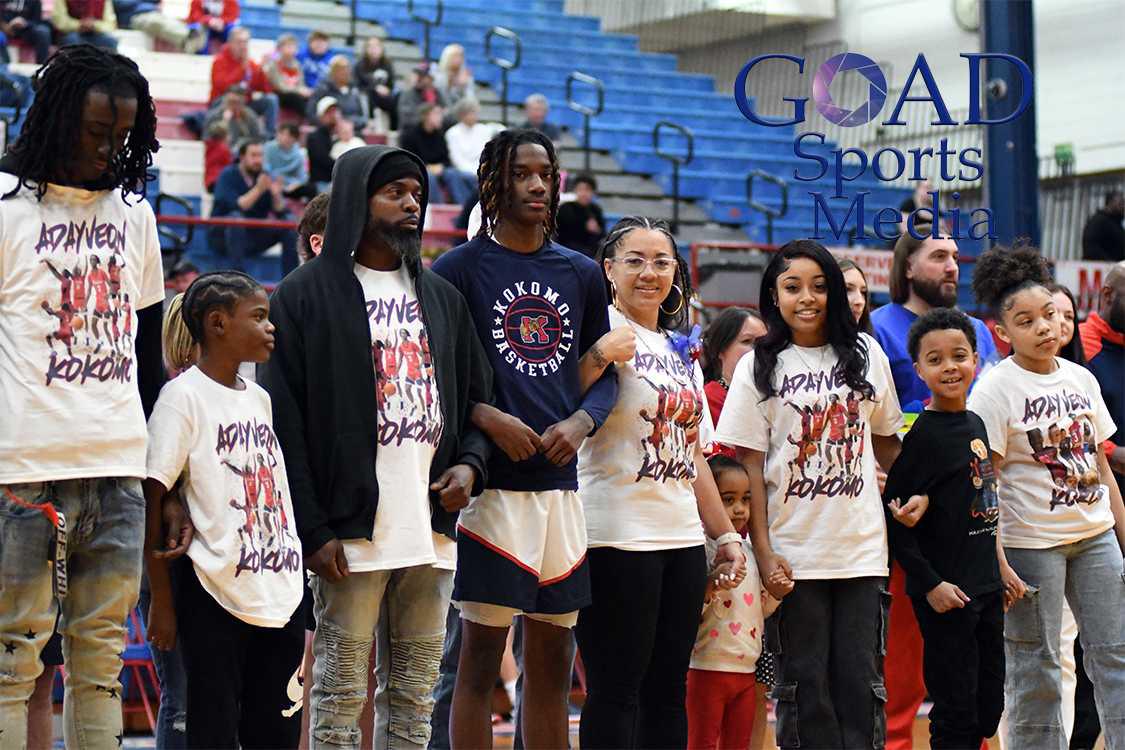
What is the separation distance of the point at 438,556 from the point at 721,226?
1073cm

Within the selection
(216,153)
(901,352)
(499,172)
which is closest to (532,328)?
(499,172)

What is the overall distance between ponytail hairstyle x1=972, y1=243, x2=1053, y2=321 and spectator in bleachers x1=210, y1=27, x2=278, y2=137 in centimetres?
821

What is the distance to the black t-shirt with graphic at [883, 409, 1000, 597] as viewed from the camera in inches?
198

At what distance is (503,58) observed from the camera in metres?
16.9

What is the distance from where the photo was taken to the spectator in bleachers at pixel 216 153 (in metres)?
12.0

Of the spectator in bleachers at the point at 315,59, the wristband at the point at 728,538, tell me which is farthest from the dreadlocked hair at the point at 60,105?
the spectator in bleachers at the point at 315,59

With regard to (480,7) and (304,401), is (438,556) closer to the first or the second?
(304,401)

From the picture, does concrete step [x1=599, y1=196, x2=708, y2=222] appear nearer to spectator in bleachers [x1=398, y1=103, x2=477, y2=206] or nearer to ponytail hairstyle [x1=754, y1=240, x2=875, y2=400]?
spectator in bleachers [x1=398, y1=103, x2=477, y2=206]

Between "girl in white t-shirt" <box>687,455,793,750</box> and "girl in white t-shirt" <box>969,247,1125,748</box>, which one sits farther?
"girl in white t-shirt" <box>969,247,1125,748</box>

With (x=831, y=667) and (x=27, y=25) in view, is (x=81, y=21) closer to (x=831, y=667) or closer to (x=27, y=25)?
(x=27, y=25)

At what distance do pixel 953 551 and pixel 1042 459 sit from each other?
0.52 metres

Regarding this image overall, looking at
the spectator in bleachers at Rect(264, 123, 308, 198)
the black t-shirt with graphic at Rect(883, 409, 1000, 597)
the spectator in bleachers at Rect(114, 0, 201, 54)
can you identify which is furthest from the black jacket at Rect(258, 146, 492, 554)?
the spectator in bleachers at Rect(114, 0, 201, 54)

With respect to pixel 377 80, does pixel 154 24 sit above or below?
above

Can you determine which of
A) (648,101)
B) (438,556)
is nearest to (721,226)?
(648,101)
